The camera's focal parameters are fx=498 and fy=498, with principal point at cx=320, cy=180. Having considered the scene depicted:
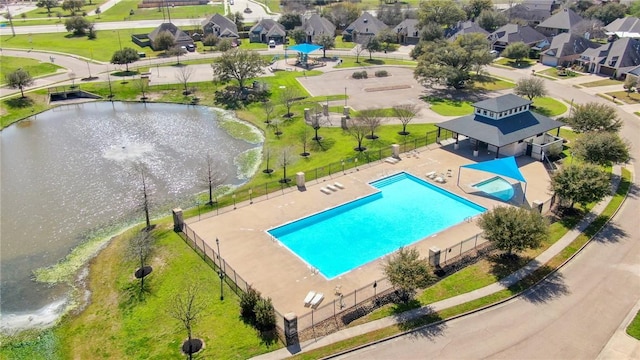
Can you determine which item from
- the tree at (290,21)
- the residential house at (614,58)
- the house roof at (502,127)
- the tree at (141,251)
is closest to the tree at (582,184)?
the house roof at (502,127)

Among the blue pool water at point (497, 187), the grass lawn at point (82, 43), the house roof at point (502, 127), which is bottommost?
the blue pool water at point (497, 187)

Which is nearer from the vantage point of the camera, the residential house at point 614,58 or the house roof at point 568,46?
the residential house at point 614,58

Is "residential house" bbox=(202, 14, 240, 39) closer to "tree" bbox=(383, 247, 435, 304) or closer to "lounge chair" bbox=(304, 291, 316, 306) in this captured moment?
"lounge chair" bbox=(304, 291, 316, 306)

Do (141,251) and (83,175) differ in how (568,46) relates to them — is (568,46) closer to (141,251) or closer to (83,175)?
(83,175)

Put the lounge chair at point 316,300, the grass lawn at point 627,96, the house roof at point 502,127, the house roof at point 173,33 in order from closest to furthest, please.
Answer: the lounge chair at point 316,300 → the house roof at point 502,127 → the grass lawn at point 627,96 → the house roof at point 173,33

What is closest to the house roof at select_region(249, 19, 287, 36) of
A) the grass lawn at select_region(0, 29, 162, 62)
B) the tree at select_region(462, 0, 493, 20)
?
the grass lawn at select_region(0, 29, 162, 62)

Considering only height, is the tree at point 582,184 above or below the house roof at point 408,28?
below

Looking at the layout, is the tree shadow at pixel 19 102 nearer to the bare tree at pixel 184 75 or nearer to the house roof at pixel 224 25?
the bare tree at pixel 184 75
